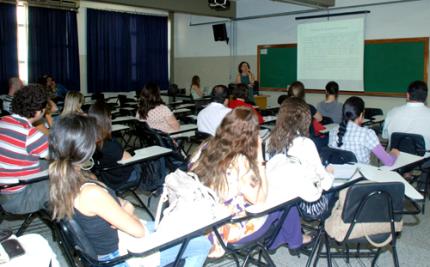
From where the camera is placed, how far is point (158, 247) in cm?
173

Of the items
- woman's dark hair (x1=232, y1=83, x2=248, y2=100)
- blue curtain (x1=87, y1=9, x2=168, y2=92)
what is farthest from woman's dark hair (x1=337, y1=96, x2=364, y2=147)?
blue curtain (x1=87, y1=9, x2=168, y2=92)

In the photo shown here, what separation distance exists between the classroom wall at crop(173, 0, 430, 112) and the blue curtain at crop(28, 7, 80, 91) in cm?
303

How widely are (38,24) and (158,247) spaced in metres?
8.65

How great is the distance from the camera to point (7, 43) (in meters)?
8.62

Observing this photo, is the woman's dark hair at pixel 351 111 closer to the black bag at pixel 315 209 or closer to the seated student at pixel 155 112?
the black bag at pixel 315 209

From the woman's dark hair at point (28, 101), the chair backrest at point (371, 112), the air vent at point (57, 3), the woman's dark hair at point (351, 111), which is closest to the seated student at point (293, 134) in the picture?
the woman's dark hair at point (351, 111)

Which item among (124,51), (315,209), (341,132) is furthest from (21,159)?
(124,51)

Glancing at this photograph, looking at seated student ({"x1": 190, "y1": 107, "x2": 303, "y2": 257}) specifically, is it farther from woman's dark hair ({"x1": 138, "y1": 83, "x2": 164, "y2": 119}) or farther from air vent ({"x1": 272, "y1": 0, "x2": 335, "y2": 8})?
air vent ({"x1": 272, "y1": 0, "x2": 335, "y2": 8})

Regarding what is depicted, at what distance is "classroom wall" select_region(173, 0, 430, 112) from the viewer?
7.15 meters

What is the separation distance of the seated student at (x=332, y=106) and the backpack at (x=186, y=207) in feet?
12.1

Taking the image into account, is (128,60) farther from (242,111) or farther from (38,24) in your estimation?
(242,111)

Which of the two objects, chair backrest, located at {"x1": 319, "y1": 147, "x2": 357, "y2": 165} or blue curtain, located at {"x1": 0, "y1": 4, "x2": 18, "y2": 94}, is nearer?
chair backrest, located at {"x1": 319, "y1": 147, "x2": 357, "y2": 165}

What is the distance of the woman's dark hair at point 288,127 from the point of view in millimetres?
2899

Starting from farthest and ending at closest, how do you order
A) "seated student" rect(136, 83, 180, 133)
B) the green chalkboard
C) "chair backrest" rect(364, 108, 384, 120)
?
the green chalkboard < "chair backrest" rect(364, 108, 384, 120) < "seated student" rect(136, 83, 180, 133)
